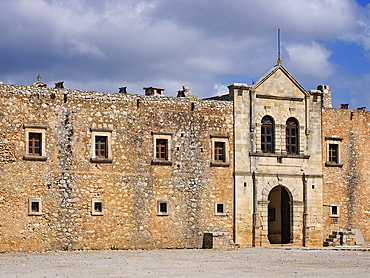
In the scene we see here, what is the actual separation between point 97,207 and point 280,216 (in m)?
11.2

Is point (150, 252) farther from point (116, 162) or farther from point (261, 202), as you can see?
point (261, 202)

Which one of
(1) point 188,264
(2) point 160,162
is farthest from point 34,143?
(1) point 188,264

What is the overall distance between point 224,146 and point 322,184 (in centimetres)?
610

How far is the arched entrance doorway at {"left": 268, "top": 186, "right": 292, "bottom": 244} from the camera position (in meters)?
35.5

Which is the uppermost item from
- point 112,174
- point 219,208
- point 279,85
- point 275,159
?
point 279,85

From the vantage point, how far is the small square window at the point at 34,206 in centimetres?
2850

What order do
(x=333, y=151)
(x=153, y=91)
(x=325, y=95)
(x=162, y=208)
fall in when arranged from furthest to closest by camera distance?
1. (x=325, y=95)
2. (x=333, y=151)
3. (x=153, y=91)
4. (x=162, y=208)

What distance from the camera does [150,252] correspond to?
29172 millimetres

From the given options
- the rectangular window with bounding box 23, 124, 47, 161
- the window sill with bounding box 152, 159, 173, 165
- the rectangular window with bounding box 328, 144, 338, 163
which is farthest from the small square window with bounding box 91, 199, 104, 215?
the rectangular window with bounding box 328, 144, 338, 163

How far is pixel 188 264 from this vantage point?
23781 millimetres

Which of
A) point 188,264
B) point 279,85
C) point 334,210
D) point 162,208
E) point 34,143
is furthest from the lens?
point 334,210

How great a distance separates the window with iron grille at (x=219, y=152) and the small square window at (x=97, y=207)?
6326 millimetres

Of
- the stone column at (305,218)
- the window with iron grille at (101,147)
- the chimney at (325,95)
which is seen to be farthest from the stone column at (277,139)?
the window with iron grille at (101,147)

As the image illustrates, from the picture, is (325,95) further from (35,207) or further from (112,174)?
(35,207)
